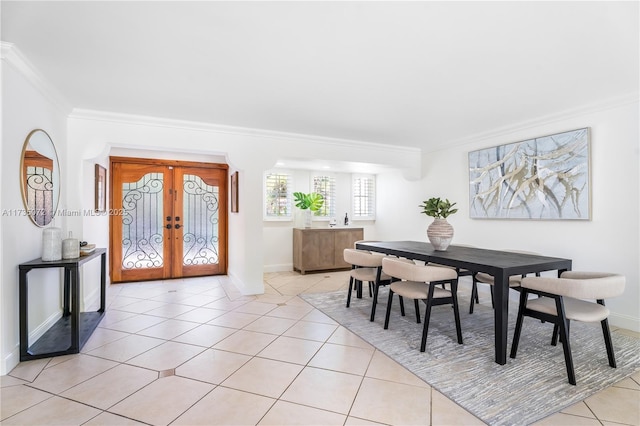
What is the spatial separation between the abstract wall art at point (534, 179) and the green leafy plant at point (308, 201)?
2.81 meters

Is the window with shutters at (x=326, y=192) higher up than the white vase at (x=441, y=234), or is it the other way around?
the window with shutters at (x=326, y=192)

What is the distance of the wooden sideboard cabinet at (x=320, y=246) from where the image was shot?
6.06 m

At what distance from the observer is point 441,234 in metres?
3.49

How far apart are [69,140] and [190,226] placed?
2.40 meters

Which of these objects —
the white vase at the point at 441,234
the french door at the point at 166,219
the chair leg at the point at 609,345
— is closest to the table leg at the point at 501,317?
the chair leg at the point at 609,345

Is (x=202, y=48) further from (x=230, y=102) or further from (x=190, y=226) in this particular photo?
(x=190, y=226)

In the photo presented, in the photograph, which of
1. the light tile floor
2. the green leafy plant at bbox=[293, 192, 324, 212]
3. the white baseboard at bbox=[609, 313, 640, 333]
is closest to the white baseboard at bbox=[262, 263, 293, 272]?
the green leafy plant at bbox=[293, 192, 324, 212]

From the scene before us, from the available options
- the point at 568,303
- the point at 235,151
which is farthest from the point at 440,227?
the point at 235,151

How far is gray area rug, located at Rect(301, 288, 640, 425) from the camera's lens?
1957mm

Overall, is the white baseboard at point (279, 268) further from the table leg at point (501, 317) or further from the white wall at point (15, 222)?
the table leg at point (501, 317)

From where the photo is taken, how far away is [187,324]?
131 inches

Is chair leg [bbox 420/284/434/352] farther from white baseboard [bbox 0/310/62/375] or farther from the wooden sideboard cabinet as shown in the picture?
the wooden sideboard cabinet

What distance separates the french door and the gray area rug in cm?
318

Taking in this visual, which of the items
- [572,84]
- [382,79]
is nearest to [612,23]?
[572,84]
